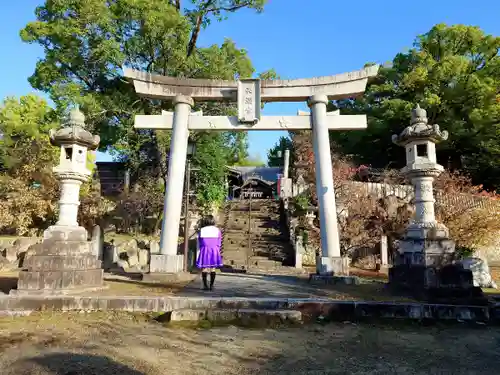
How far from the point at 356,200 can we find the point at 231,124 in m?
8.77

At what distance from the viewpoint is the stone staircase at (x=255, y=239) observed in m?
14.5

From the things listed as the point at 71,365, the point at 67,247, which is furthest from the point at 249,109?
the point at 71,365

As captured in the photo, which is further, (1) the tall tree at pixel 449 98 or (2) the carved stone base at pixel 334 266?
(1) the tall tree at pixel 449 98

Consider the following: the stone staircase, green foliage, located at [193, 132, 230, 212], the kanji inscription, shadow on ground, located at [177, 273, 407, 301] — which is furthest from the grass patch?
green foliage, located at [193, 132, 230, 212]

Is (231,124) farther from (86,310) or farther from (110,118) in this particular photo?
(110,118)

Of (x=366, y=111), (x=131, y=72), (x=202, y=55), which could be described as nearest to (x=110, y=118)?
(x=202, y=55)

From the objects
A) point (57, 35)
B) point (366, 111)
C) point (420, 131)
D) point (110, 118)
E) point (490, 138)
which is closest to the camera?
point (420, 131)

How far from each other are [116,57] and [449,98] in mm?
18388

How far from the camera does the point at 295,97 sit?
411 inches

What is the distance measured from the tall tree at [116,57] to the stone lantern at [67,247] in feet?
26.9

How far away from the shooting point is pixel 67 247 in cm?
659

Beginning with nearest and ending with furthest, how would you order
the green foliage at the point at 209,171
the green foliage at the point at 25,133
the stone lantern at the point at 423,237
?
the stone lantern at the point at 423,237 < the green foliage at the point at 25,133 < the green foliage at the point at 209,171

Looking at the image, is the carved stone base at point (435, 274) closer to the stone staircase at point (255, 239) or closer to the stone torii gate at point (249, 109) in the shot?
the stone torii gate at point (249, 109)

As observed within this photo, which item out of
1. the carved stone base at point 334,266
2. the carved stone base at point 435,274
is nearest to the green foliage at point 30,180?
the carved stone base at point 334,266
